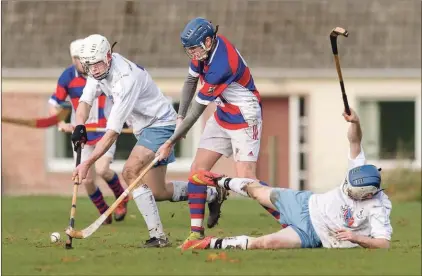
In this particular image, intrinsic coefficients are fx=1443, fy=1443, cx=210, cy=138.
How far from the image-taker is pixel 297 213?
12523 millimetres

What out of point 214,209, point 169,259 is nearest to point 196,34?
point 169,259

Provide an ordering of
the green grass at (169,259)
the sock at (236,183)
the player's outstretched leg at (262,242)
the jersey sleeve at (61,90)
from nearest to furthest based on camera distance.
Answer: the green grass at (169,259) < the player's outstretched leg at (262,242) < the sock at (236,183) < the jersey sleeve at (61,90)

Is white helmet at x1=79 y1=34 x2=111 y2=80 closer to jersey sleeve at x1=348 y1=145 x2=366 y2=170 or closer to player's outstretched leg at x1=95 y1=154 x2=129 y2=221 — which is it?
jersey sleeve at x1=348 y1=145 x2=366 y2=170

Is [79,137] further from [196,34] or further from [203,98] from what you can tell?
[196,34]

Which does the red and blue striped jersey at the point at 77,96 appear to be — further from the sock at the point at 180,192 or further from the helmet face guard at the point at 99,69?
the helmet face guard at the point at 99,69

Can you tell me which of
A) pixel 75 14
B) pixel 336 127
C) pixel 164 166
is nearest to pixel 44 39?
pixel 75 14

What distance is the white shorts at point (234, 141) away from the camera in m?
13.7

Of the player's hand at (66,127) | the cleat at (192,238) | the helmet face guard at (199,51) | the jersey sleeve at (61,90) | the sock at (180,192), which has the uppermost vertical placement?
the helmet face guard at (199,51)

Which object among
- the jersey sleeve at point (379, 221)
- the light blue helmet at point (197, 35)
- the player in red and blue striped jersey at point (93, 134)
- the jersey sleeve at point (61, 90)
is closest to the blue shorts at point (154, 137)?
the light blue helmet at point (197, 35)

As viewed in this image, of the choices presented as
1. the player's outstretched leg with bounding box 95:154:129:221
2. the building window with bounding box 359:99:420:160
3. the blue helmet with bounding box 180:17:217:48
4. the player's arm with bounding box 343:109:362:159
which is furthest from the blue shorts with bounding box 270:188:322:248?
the building window with bounding box 359:99:420:160

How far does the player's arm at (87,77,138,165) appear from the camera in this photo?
1307 cm

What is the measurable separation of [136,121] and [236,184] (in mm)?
1701

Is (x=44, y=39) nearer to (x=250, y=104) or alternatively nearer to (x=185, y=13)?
(x=185, y=13)

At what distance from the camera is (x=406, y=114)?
1225 inches
